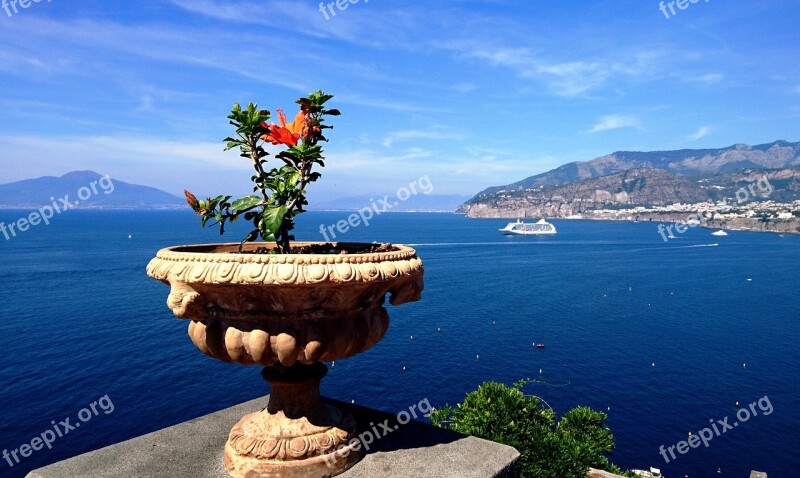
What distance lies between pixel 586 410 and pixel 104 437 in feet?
99.3

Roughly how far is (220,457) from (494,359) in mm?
46486

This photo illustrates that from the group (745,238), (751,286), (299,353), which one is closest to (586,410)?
(299,353)

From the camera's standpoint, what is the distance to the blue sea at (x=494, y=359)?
1419 inches

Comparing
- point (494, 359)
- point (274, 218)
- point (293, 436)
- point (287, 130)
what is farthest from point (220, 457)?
point (494, 359)

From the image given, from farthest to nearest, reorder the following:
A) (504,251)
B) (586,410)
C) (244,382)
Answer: (504,251), (244,382), (586,410)

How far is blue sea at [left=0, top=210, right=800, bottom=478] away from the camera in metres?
36.0

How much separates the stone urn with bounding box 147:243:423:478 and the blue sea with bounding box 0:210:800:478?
3330cm

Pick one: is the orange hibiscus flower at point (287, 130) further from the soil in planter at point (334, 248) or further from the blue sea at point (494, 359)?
the blue sea at point (494, 359)

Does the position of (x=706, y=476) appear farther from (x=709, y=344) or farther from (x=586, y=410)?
(x=709, y=344)

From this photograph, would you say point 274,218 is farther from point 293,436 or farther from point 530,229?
point 530,229

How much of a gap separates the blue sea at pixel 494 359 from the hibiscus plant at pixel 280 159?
1344 inches

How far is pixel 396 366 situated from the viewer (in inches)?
1893

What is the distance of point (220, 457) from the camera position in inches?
238

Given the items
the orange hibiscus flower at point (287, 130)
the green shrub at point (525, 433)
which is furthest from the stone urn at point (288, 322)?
the green shrub at point (525, 433)
